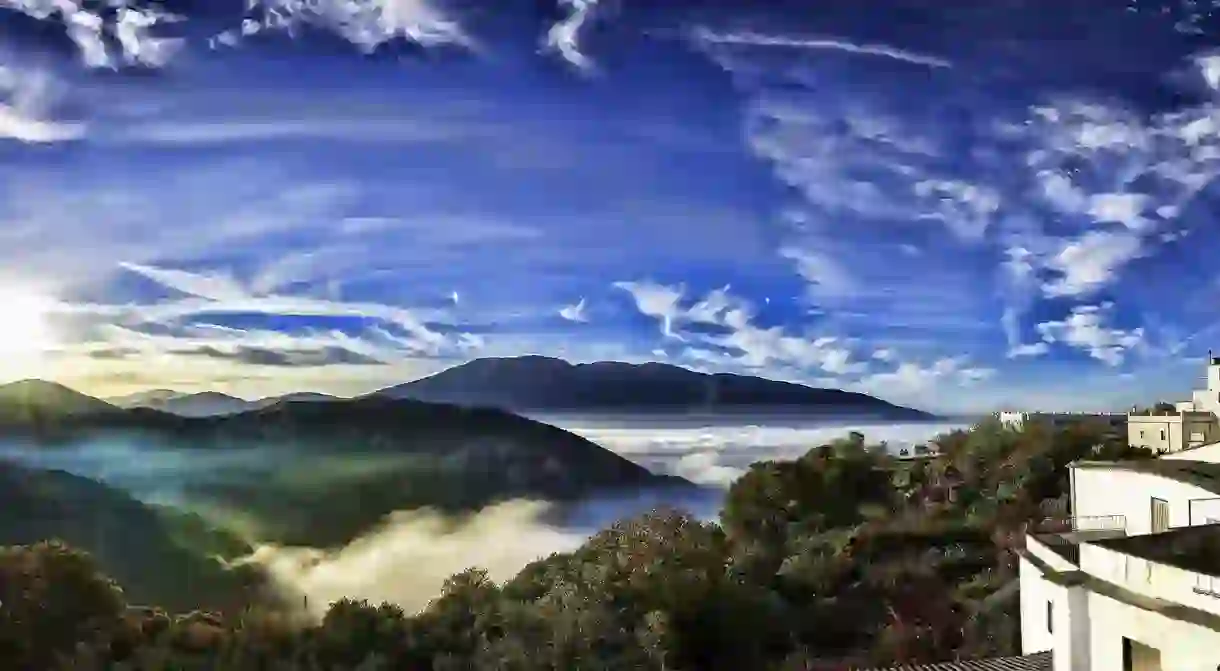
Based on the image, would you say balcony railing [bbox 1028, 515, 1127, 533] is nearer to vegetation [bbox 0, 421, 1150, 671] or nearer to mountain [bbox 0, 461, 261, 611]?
vegetation [bbox 0, 421, 1150, 671]

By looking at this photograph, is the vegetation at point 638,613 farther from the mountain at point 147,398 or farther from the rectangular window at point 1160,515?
the rectangular window at point 1160,515

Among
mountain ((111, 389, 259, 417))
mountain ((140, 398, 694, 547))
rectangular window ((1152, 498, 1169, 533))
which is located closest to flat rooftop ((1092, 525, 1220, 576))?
rectangular window ((1152, 498, 1169, 533))

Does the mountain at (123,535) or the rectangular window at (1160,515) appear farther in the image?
the mountain at (123,535)

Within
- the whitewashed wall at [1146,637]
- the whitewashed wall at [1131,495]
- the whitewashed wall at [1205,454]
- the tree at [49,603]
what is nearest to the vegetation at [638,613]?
the tree at [49,603]

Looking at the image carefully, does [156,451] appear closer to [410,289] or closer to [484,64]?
[410,289]

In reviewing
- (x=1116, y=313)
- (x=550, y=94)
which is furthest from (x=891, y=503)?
(x=550, y=94)
